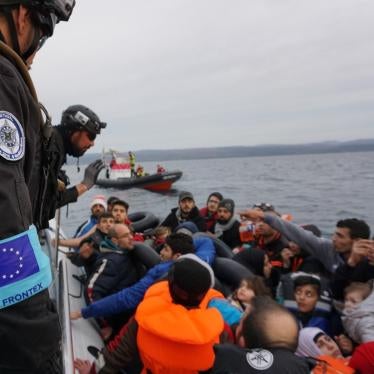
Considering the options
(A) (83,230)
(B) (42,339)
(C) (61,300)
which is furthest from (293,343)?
(A) (83,230)

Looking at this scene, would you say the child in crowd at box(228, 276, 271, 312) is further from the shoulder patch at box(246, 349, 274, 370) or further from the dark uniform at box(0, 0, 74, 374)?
the dark uniform at box(0, 0, 74, 374)

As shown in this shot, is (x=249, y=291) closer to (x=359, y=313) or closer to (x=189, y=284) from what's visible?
(x=359, y=313)

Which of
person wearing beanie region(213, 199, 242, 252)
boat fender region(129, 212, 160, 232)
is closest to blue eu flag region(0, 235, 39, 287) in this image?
person wearing beanie region(213, 199, 242, 252)

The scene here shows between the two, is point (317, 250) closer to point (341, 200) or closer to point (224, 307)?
point (224, 307)

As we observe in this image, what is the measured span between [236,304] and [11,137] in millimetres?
2345

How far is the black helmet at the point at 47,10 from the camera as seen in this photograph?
868 millimetres

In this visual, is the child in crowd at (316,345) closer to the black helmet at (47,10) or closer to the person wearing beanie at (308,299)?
the person wearing beanie at (308,299)

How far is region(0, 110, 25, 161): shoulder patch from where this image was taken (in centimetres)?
68

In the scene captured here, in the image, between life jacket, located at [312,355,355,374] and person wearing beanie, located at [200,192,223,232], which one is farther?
person wearing beanie, located at [200,192,223,232]

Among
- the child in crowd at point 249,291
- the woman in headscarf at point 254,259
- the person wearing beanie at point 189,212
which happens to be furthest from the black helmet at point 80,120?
the person wearing beanie at point 189,212

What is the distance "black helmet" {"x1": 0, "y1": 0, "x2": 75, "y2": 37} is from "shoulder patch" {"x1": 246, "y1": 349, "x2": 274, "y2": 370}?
1255mm

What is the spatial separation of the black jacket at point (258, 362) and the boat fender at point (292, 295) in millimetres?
1424

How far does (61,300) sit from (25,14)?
1248 millimetres

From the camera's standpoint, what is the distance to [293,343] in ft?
5.08
